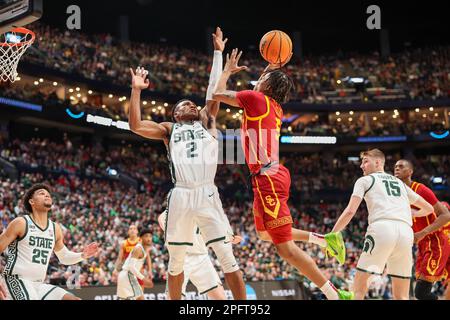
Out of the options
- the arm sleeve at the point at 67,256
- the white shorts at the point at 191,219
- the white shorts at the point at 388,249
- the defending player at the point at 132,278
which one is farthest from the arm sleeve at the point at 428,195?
the defending player at the point at 132,278

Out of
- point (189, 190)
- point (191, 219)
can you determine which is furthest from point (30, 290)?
point (189, 190)

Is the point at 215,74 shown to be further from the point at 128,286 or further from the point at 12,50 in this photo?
the point at 12,50

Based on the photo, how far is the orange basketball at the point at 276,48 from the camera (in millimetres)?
6930

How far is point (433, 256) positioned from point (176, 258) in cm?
387

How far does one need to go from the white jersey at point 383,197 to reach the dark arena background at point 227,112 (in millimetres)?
11608

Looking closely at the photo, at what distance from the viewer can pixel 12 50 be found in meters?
11.5

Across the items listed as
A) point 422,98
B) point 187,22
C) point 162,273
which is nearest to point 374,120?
point 422,98

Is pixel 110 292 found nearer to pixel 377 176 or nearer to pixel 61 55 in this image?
pixel 377 176

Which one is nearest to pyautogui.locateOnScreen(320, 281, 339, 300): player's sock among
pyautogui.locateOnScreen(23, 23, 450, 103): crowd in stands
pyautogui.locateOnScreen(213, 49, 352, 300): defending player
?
pyautogui.locateOnScreen(213, 49, 352, 300): defending player

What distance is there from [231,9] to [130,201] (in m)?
20.0

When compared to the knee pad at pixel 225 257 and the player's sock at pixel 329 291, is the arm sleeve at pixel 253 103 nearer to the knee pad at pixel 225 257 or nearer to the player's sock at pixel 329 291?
the knee pad at pixel 225 257

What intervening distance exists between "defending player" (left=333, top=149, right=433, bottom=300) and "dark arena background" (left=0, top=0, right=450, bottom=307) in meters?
→ 11.6

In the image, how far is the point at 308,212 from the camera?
3127cm

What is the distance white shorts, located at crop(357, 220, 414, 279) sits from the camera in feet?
21.0
